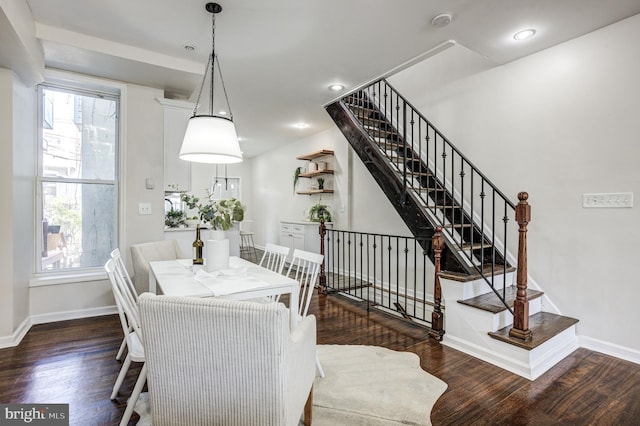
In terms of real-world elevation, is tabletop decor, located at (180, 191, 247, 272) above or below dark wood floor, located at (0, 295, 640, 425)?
above

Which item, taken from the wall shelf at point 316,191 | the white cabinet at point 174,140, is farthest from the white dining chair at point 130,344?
the wall shelf at point 316,191

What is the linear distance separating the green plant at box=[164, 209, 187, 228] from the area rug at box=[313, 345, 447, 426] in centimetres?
250

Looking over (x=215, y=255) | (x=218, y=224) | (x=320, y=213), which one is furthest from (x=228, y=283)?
(x=320, y=213)

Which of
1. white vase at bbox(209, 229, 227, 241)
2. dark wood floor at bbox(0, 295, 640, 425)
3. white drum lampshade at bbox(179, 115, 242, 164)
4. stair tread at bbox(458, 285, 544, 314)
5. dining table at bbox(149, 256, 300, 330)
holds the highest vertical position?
white drum lampshade at bbox(179, 115, 242, 164)

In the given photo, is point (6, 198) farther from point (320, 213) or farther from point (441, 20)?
point (320, 213)

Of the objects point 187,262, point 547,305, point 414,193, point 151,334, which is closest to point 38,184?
point 187,262

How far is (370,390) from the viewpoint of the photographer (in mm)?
2045

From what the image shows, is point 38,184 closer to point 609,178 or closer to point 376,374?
point 376,374

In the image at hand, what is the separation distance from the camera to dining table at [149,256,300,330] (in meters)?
1.83

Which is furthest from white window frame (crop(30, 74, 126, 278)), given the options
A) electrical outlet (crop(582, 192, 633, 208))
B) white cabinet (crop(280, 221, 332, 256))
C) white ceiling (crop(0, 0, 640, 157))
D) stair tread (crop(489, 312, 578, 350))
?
electrical outlet (crop(582, 192, 633, 208))

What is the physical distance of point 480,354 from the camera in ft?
8.42

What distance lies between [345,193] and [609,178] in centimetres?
342

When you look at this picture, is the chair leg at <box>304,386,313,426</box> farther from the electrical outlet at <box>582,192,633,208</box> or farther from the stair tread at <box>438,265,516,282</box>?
the electrical outlet at <box>582,192,633,208</box>

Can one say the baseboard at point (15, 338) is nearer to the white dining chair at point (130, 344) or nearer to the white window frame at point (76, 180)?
the white window frame at point (76, 180)
